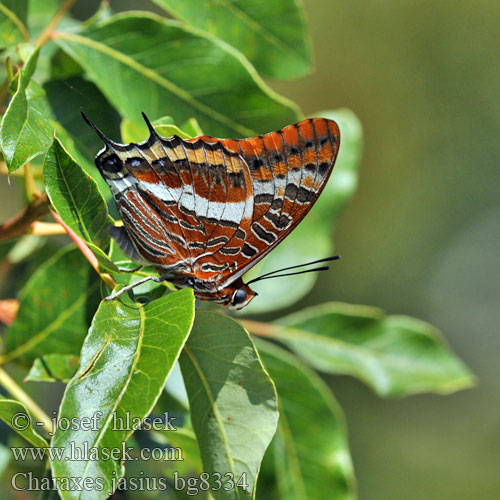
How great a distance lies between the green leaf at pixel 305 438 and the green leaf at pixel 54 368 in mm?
434

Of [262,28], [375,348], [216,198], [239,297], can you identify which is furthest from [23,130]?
[375,348]

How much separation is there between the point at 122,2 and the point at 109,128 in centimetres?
341

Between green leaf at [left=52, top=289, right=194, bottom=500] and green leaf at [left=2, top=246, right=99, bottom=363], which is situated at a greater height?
green leaf at [left=2, top=246, right=99, bottom=363]

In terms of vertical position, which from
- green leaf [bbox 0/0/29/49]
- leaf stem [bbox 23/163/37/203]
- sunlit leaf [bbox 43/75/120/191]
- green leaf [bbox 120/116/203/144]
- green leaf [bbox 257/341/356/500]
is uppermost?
green leaf [bbox 0/0/29/49]

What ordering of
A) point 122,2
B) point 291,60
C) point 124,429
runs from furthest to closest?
point 122,2
point 291,60
point 124,429

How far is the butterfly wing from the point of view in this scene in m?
1.08

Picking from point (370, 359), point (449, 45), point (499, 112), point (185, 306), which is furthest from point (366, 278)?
point (185, 306)

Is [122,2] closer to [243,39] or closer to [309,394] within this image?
[243,39]

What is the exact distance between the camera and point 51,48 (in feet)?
4.24

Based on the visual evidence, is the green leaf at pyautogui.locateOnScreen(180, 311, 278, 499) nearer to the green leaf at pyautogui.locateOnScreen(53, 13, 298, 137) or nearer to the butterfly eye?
the butterfly eye

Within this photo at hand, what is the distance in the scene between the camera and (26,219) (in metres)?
1.02

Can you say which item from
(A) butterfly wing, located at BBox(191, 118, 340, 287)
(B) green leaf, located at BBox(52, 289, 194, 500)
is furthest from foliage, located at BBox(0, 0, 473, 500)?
(A) butterfly wing, located at BBox(191, 118, 340, 287)

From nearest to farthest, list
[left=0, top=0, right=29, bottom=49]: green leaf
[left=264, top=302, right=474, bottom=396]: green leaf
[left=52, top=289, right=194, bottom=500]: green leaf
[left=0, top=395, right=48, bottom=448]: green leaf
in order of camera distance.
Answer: [left=52, top=289, right=194, bottom=500]: green leaf, [left=0, top=395, right=48, bottom=448]: green leaf, [left=0, top=0, right=29, bottom=49]: green leaf, [left=264, top=302, right=474, bottom=396]: green leaf

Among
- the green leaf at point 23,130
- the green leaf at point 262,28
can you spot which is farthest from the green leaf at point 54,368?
the green leaf at point 262,28
